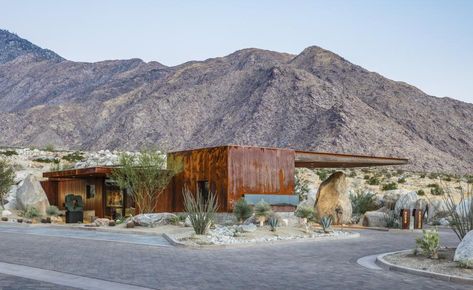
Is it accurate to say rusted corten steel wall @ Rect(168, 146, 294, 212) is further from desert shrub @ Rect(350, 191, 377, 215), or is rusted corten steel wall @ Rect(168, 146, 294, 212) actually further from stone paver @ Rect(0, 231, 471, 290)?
stone paver @ Rect(0, 231, 471, 290)

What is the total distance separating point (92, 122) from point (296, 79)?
39.0m

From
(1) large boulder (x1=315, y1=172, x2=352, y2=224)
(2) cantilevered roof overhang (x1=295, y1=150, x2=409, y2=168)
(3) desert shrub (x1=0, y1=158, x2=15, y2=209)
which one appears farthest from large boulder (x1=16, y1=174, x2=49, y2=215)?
(1) large boulder (x1=315, y1=172, x2=352, y2=224)

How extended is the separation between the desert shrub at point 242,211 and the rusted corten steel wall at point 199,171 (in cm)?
209

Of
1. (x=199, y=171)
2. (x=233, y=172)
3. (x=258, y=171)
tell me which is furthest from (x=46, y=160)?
(x=233, y=172)

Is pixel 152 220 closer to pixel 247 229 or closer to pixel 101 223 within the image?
pixel 101 223

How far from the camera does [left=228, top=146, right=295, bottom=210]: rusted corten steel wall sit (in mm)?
→ 27141

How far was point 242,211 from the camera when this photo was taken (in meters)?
24.5

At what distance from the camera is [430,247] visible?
13805 millimetres

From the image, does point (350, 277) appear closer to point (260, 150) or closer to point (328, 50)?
point (260, 150)

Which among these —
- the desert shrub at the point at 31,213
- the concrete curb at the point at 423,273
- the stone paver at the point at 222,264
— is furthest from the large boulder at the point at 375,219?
the desert shrub at the point at 31,213

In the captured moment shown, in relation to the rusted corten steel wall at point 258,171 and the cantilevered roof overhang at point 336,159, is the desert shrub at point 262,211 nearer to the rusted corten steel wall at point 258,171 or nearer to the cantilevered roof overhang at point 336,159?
the rusted corten steel wall at point 258,171

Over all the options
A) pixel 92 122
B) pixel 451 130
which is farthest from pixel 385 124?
pixel 92 122

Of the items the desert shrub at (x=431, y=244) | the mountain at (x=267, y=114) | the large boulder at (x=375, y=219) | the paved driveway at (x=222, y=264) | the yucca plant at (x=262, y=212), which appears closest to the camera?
the paved driveway at (x=222, y=264)

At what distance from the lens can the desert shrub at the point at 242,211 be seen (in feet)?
80.3
